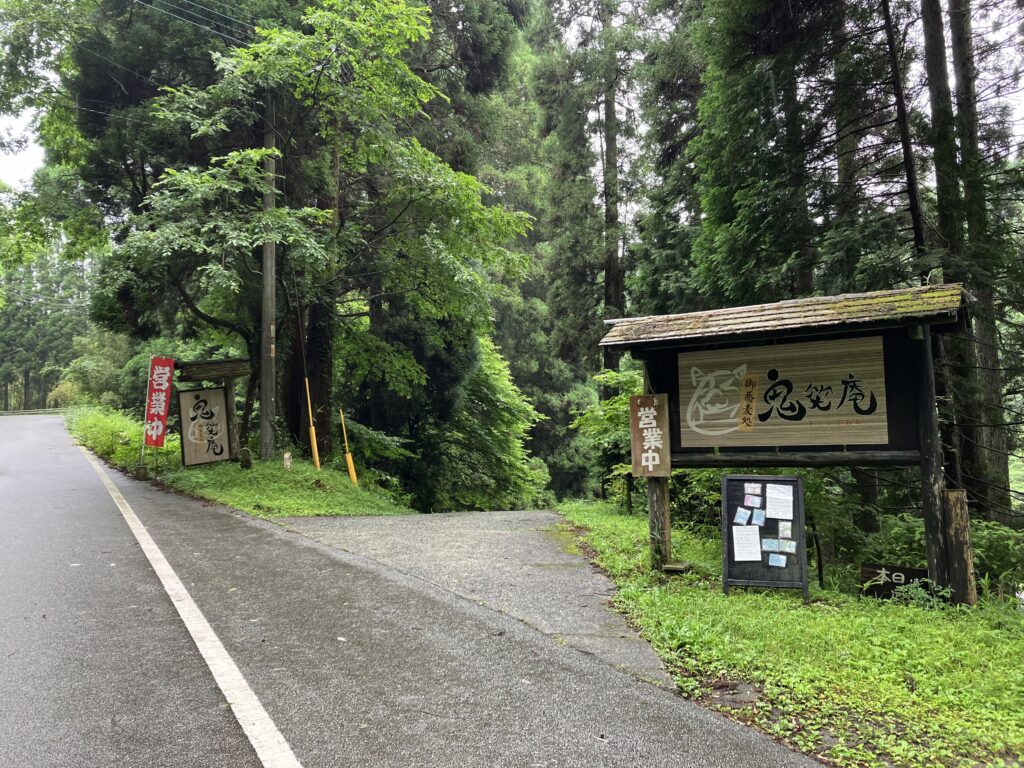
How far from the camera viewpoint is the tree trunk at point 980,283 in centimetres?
784

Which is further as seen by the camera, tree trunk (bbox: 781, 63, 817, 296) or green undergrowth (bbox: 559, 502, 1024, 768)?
tree trunk (bbox: 781, 63, 817, 296)

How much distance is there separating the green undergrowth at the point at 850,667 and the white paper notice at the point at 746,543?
35 cm

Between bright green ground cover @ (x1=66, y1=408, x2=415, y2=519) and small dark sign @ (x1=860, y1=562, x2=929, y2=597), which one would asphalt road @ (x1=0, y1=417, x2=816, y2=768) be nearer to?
small dark sign @ (x1=860, y1=562, x2=929, y2=597)

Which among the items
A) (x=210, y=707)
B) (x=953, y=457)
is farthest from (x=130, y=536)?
(x=953, y=457)

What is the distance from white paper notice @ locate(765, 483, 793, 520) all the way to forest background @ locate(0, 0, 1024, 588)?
7.56 feet

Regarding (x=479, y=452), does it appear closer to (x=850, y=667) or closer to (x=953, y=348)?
(x=953, y=348)

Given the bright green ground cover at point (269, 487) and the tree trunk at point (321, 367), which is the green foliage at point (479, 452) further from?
the tree trunk at point (321, 367)

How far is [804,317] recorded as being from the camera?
248 inches

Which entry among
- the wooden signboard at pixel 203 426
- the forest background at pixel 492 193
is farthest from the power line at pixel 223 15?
the wooden signboard at pixel 203 426

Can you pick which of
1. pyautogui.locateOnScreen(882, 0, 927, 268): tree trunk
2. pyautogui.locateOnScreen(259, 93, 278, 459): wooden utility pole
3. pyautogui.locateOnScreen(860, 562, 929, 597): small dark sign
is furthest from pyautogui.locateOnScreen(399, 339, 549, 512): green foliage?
pyautogui.locateOnScreen(860, 562, 929, 597): small dark sign

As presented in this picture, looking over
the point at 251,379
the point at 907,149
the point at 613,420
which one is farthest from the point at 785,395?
the point at 251,379

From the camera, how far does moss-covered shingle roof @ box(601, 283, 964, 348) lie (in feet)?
19.2

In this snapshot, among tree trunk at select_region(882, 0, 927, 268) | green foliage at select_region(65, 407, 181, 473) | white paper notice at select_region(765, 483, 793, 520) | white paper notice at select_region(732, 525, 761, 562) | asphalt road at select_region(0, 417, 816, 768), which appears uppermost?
tree trunk at select_region(882, 0, 927, 268)

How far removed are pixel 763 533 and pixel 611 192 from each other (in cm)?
1532
